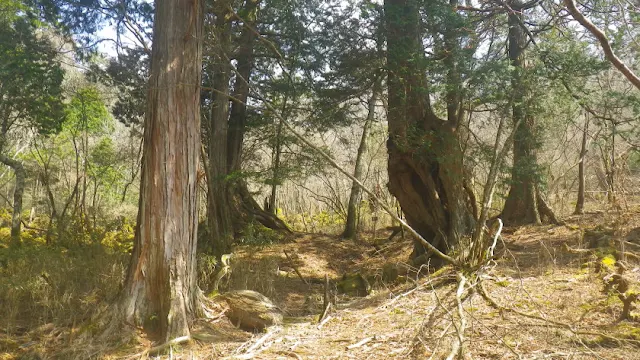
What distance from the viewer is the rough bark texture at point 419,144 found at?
30.6 ft

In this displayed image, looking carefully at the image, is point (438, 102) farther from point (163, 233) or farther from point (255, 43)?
point (163, 233)

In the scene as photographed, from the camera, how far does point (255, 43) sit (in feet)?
40.9

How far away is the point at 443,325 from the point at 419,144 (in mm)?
4720

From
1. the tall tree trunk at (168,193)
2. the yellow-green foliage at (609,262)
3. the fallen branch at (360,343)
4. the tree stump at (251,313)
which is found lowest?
the fallen branch at (360,343)

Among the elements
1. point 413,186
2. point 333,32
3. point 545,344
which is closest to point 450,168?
point 413,186

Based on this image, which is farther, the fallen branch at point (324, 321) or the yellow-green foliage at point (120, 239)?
the yellow-green foliage at point (120, 239)

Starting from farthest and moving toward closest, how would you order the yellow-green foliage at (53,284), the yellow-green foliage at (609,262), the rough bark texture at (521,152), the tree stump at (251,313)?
the rough bark texture at (521,152), the yellow-green foliage at (609,262), the yellow-green foliage at (53,284), the tree stump at (251,313)

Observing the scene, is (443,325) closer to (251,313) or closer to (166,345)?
(251,313)

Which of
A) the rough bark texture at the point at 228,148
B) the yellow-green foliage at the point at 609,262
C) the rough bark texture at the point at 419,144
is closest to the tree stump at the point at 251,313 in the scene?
the rough bark texture at the point at 419,144

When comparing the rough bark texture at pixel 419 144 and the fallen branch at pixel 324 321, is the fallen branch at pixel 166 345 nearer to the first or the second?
the fallen branch at pixel 324 321

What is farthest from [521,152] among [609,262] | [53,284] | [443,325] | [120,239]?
[120,239]

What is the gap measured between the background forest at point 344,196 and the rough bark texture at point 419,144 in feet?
0.13

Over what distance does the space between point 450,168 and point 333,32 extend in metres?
3.52

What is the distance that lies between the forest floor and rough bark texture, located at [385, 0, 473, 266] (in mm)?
1283
